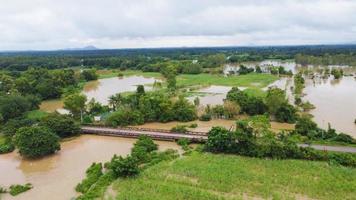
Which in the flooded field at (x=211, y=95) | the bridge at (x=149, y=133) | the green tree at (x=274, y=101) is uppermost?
the green tree at (x=274, y=101)

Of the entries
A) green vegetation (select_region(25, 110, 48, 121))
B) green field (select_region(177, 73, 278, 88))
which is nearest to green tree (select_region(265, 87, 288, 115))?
green field (select_region(177, 73, 278, 88))

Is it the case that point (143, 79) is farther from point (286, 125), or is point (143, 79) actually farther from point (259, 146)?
point (259, 146)

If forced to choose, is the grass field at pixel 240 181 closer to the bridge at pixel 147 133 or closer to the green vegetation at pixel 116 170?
the green vegetation at pixel 116 170

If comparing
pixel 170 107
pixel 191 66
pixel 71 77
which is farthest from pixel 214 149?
pixel 191 66

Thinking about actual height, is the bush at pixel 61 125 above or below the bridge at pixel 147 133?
above

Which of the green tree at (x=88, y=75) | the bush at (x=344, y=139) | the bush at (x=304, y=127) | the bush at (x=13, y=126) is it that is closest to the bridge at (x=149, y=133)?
the bush at (x=344, y=139)

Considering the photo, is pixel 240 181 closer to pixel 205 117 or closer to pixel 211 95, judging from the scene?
pixel 205 117

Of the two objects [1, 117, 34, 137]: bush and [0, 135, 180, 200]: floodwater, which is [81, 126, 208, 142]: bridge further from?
[1, 117, 34, 137]: bush
